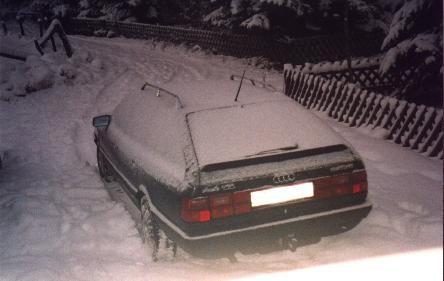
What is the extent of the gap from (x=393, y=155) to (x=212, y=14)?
8109mm

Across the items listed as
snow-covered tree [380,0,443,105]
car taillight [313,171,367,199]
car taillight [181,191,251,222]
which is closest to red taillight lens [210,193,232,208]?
car taillight [181,191,251,222]

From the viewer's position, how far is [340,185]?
340cm

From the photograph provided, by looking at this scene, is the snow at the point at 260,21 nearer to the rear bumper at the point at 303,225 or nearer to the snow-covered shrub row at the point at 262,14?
the snow-covered shrub row at the point at 262,14

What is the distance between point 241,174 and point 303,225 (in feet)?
2.10

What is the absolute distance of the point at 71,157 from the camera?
6672 millimetres

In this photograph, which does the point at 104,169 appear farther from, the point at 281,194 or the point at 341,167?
the point at 341,167

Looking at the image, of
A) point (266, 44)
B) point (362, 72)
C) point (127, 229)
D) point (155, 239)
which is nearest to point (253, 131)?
point (155, 239)

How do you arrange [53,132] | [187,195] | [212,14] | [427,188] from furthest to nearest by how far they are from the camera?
[212,14] < [53,132] < [427,188] < [187,195]

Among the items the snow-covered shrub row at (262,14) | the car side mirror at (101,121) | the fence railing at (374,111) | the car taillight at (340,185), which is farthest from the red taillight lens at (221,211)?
the snow-covered shrub row at (262,14)

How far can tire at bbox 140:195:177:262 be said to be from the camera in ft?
12.7

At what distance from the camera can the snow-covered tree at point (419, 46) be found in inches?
226

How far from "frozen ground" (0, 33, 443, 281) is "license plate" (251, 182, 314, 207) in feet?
1.89

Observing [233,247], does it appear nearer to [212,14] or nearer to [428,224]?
[428,224]

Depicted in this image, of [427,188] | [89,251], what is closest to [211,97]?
[89,251]
